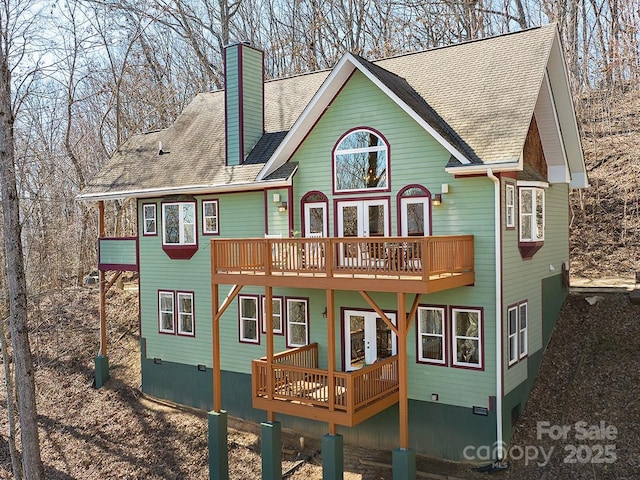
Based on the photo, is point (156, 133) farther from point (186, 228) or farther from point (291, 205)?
point (291, 205)

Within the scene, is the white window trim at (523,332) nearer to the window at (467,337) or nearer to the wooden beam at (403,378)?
the window at (467,337)

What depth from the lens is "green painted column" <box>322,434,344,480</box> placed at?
39.6 ft

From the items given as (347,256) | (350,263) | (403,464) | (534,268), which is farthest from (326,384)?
(534,268)

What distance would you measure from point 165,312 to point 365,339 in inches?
276

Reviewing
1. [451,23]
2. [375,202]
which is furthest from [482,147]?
[451,23]

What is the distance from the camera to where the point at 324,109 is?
14773mm

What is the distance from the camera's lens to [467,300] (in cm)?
1302

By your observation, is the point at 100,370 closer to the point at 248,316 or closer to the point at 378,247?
the point at 248,316

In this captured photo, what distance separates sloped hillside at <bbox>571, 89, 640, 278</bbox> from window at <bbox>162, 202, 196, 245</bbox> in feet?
43.9

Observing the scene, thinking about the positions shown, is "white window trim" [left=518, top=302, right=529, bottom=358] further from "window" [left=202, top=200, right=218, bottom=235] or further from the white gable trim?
"window" [left=202, top=200, right=218, bottom=235]

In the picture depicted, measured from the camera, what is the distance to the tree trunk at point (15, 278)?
1213cm

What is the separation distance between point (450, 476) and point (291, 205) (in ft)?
24.4

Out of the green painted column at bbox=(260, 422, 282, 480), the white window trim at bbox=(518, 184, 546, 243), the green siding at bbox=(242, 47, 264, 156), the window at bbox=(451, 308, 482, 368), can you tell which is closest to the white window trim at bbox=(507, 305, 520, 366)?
the window at bbox=(451, 308, 482, 368)

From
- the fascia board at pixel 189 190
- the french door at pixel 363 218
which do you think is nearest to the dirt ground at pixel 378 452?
the french door at pixel 363 218
